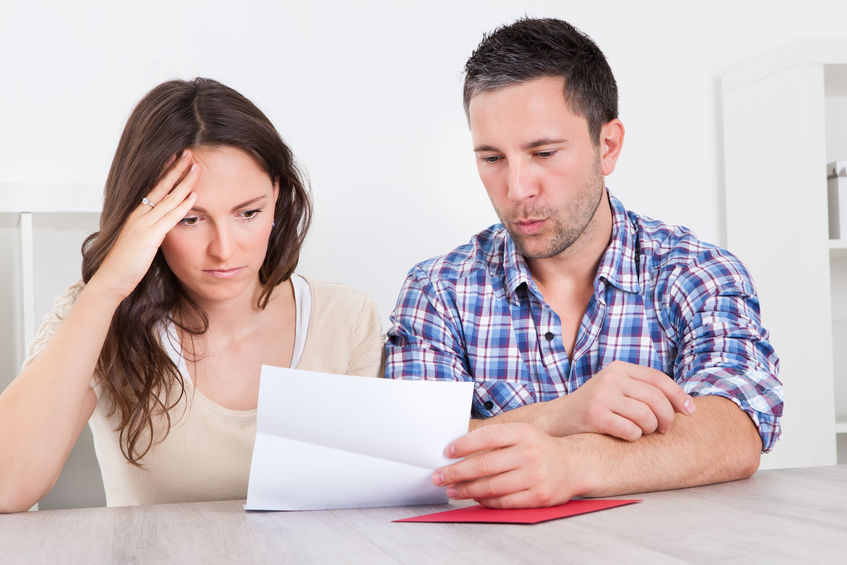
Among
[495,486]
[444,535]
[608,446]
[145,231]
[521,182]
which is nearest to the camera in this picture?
[444,535]

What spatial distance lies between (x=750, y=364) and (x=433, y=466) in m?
0.62

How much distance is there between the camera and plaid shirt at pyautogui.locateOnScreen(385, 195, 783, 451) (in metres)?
1.50

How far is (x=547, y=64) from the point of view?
62.6 inches

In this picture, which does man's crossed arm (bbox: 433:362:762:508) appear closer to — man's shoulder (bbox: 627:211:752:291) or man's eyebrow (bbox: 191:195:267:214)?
man's shoulder (bbox: 627:211:752:291)

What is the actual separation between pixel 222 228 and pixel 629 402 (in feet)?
2.25

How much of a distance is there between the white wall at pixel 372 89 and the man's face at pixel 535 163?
0.86 m

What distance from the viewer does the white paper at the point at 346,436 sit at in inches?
37.8

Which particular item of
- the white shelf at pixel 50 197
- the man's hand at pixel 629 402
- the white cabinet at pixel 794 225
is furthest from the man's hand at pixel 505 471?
the white cabinet at pixel 794 225

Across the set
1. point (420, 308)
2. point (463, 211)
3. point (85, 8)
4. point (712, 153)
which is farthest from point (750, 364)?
point (85, 8)

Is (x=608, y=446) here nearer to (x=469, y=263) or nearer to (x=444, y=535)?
(x=444, y=535)

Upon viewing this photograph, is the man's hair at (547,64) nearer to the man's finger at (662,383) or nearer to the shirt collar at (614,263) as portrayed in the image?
the shirt collar at (614,263)

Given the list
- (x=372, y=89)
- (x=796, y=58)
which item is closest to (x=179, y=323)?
(x=372, y=89)

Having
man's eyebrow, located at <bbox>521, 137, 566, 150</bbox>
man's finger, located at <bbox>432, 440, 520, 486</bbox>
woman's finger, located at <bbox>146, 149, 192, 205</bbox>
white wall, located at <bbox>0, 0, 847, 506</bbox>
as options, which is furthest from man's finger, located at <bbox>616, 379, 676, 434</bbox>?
white wall, located at <bbox>0, 0, 847, 506</bbox>

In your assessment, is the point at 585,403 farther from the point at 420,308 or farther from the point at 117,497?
the point at 117,497
